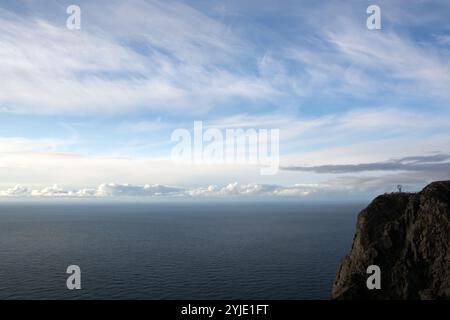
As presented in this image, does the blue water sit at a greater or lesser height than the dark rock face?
lesser

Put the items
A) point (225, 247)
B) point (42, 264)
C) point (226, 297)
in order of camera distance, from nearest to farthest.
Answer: point (226, 297) < point (42, 264) < point (225, 247)

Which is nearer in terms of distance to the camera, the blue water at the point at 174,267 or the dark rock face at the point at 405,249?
the dark rock face at the point at 405,249

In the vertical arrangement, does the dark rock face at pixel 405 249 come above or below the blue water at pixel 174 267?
above

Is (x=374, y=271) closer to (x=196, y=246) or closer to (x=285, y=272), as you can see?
(x=285, y=272)

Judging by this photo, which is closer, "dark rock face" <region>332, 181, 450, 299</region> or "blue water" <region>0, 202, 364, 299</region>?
"dark rock face" <region>332, 181, 450, 299</region>

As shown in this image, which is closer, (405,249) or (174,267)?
(405,249)

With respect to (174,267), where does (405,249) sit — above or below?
above
